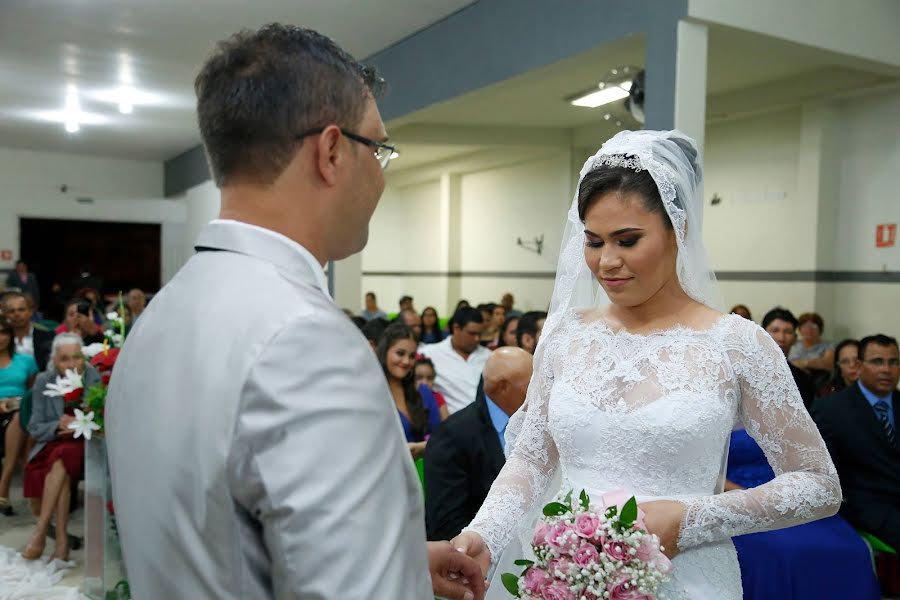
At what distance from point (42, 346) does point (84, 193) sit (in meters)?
9.22

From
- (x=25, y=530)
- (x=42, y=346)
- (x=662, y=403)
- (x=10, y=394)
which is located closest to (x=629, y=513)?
(x=662, y=403)

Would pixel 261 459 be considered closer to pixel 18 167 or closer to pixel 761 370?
pixel 761 370

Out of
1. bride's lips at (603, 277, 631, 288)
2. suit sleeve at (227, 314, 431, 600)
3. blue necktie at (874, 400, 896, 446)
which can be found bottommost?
blue necktie at (874, 400, 896, 446)

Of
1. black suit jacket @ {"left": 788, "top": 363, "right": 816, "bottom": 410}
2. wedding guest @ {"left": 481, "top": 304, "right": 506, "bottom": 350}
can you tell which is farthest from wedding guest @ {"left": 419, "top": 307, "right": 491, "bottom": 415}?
wedding guest @ {"left": 481, "top": 304, "right": 506, "bottom": 350}

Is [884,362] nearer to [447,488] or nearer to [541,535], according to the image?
[447,488]

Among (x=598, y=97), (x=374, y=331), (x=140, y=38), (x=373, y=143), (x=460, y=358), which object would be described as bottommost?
(x=460, y=358)

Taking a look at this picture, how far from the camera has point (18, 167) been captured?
14.1m

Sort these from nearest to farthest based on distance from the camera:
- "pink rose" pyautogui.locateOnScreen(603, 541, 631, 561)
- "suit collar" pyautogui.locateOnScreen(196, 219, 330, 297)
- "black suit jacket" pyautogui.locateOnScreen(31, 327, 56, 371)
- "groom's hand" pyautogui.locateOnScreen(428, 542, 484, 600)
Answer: "suit collar" pyautogui.locateOnScreen(196, 219, 330, 297) < "groom's hand" pyautogui.locateOnScreen(428, 542, 484, 600) < "pink rose" pyautogui.locateOnScreen(603, 541, 631, 561) < "black suit jacket" pyautogui.locateOnScreen(31, 327, 56, 371)

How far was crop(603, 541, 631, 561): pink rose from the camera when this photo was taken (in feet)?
4.84

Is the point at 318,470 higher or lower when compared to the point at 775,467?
higher

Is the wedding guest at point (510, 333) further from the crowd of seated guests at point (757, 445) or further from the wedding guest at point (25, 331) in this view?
the wedding guest at point (25, 331)

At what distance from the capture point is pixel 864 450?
4.16 meters

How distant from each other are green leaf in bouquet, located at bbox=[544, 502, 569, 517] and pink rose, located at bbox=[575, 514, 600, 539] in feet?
0.19

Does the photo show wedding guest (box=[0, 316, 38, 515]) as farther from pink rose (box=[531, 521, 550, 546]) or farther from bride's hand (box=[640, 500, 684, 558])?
bride's hand (box=[640, 500, 684, 558])
